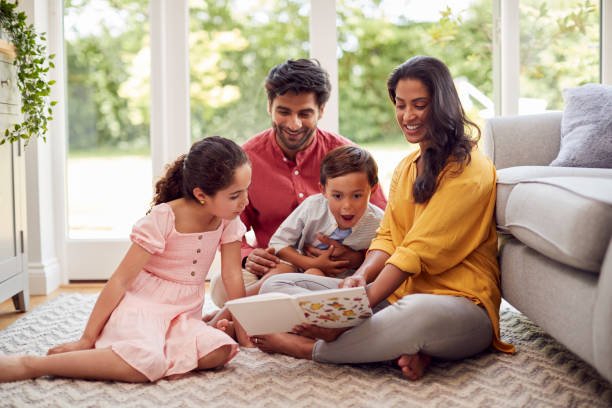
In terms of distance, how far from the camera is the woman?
1689 mm

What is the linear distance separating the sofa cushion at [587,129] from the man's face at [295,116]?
2.59 feet

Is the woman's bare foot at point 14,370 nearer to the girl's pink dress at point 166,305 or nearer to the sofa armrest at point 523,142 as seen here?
the girl's pink dress at point 166,305

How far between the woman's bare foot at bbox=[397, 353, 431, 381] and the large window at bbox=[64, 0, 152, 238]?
1885 millimetres

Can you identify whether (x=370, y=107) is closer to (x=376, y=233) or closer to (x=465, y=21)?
(x=465, y=21)

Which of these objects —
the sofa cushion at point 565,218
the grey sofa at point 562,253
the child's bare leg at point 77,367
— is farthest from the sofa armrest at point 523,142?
the child's bare leg at point 77,367

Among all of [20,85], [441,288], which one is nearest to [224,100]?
[20,85]

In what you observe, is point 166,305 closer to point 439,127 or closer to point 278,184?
point 278,184

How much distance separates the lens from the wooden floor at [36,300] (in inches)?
97.3

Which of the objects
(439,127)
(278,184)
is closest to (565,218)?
(439,127)

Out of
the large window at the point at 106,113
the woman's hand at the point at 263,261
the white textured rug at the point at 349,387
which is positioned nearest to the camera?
the white textured rug at the point at 349,387

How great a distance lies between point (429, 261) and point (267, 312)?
17.1 inches

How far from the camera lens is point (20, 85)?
2516mm

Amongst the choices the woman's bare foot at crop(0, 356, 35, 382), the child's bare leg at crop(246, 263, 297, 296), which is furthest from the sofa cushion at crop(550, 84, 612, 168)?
the woman's bare foot at crop(0, 356, 35, 382)

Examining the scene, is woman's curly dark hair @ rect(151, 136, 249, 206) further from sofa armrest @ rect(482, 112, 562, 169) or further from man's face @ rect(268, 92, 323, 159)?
sofa armrest @ rect(482, 112, 562, 169)
